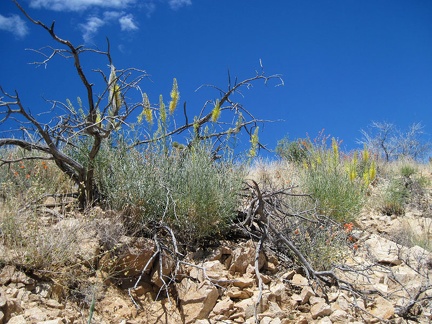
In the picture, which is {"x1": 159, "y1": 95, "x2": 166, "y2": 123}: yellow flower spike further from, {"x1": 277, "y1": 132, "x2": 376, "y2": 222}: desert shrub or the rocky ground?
{"x1": 277, "y1": 132, "x2": 376, "y2": 222}: desert shrub

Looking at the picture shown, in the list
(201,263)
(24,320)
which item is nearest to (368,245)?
(201,263)

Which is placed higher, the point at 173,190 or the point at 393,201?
the point at 393,201

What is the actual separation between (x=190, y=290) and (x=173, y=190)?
1053 millimetres

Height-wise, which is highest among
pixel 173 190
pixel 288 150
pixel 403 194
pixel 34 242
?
pixel 288 150

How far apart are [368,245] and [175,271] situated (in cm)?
276

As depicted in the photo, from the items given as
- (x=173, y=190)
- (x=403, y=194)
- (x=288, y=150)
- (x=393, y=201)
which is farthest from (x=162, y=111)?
(x=288, y=150)

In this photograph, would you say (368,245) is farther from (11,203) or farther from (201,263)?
(11,203)

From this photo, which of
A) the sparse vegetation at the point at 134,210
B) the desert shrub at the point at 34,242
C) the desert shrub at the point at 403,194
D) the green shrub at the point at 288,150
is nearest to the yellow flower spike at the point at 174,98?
the sparse vegetation at the point at 134,210

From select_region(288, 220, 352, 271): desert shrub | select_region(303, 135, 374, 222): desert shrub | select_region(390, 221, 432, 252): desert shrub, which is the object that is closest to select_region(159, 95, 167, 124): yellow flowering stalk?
select_region(288, 220, 352, 271): desert shrub

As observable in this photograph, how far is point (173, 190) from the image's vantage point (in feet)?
15.1

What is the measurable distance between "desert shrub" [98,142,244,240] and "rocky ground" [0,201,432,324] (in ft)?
0.98

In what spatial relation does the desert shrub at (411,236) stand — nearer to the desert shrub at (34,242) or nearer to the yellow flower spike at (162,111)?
the yellow flower spike at (162,111)

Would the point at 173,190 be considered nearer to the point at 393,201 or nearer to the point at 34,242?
the point at 34,242

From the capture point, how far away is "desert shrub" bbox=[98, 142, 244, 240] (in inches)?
178
